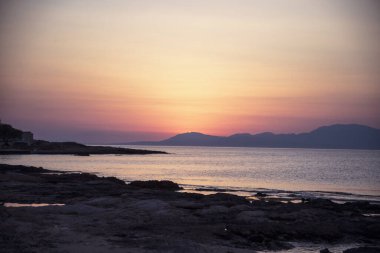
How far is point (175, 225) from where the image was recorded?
21625 millimetres

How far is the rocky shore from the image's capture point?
16.8 m

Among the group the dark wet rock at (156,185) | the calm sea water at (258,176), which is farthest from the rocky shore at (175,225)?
the calm sea water at (258,176)

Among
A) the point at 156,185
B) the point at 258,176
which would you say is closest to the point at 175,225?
the point at 156,185

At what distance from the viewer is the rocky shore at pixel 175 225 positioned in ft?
55.0

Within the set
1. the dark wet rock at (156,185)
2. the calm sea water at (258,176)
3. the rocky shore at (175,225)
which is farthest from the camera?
the calm sea water at (258,176)

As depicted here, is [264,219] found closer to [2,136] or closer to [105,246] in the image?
[105,246]

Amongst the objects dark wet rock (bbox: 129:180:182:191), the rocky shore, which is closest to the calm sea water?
dark wet rock (bbox: 129:180:182:191)

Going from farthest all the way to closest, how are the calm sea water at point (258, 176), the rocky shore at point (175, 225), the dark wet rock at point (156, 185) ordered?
the calm sea water at point (258, 176) → the dark wet rock at point (156, 185) → the rocky shore at point (175, 225)

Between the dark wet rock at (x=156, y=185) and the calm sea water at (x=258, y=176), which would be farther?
the calm sea water at (x=258, y=176)

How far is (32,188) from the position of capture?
119ft

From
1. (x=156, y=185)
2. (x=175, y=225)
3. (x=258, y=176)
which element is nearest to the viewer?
(x=175, y=225)

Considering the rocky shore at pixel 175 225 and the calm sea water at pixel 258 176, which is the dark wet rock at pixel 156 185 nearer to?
the calm sea water at pixel 258 176

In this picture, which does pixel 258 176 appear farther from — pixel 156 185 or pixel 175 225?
pixel 175 225

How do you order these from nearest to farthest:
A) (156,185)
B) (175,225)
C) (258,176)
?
(175,225) < (156,185) < (258,176)
